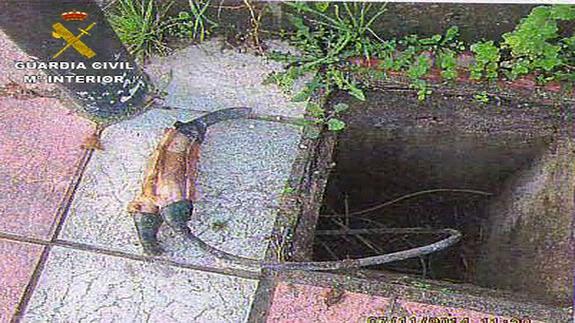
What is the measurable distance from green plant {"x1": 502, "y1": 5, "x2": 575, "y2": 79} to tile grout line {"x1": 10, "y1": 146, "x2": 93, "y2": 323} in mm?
1500

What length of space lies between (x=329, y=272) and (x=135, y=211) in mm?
645

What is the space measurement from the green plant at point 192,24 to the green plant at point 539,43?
109 centimetres

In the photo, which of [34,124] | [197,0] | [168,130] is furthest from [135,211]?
[197,0]

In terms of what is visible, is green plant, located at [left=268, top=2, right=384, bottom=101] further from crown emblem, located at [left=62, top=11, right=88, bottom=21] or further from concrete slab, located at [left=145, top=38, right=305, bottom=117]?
crown emblem, located at [left=62, top=11, right=88, bottom=21]

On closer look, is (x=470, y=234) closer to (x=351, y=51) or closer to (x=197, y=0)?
(x=351, y=51)

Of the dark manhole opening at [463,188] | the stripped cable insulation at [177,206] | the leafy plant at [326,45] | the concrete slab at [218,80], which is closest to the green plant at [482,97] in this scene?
the dark manhole opening at [463,188]

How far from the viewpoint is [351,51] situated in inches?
111

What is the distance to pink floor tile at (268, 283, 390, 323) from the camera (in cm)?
235

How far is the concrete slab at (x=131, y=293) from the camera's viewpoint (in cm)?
241

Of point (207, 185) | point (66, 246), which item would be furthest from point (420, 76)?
point (66, 246)

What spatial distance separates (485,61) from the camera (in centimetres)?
271

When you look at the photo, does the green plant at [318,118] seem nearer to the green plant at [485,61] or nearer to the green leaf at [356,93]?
the green leaf at [356,93]

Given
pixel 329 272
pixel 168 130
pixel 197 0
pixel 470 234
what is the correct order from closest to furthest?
pixel 329 272
pixel 168 130
pixel 197 0
pixel 470 234
